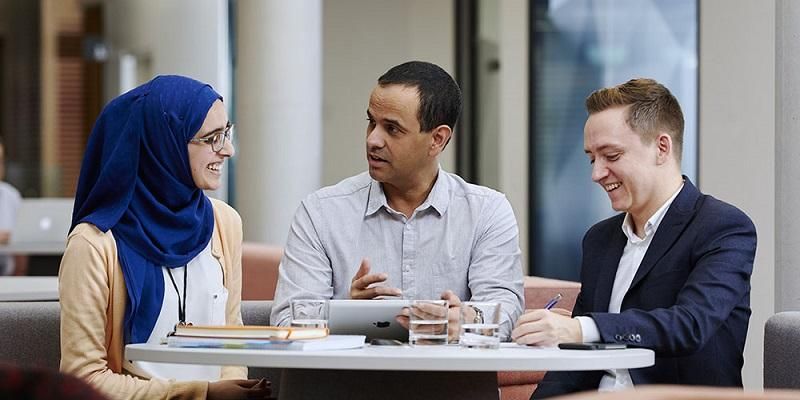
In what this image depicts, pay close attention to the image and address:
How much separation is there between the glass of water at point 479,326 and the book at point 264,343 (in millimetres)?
205

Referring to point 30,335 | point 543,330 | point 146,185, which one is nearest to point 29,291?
point 30,335

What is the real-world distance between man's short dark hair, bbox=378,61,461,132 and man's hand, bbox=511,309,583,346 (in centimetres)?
89

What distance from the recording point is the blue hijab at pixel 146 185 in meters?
3.04

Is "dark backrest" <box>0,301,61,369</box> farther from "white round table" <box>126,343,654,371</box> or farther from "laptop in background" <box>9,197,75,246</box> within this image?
"laptop in background" <box>9,197,75,246</box>

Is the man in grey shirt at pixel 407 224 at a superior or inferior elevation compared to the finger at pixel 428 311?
superior

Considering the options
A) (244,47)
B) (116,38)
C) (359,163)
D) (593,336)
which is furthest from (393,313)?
(116,38)

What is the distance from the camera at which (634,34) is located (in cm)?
773

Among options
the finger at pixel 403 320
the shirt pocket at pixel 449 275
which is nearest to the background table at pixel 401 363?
the finger at pixel 403 320

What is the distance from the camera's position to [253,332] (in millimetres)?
2420

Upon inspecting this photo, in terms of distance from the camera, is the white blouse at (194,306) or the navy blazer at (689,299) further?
the white blouse at (194,306)

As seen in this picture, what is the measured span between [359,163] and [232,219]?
23.3 feet

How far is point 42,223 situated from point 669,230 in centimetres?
683

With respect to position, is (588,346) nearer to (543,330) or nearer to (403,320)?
(543,330)

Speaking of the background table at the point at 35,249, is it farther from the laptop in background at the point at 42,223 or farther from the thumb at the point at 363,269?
the thumb at the point at 363,269
